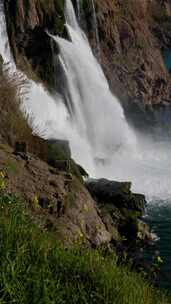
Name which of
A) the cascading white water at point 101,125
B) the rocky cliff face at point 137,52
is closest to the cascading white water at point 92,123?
the cascading white water at point 101,125

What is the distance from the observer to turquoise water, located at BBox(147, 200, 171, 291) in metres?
10.3

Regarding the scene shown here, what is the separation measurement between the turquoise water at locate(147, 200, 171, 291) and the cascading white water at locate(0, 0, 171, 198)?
6.86 ft

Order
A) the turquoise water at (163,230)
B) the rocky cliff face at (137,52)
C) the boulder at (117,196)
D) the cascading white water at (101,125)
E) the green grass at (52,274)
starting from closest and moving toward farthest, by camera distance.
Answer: the green grass at (52,274) → the turquoise water at (163,230) → the boulder at (117,196) → the cascading white water at (101,125) → the rocky cliff face at (137,52)

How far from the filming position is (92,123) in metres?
29.7

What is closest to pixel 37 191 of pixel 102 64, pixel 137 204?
pixel 137 204

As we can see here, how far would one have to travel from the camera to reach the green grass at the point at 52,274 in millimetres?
4426

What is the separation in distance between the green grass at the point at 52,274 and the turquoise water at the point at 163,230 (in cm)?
458

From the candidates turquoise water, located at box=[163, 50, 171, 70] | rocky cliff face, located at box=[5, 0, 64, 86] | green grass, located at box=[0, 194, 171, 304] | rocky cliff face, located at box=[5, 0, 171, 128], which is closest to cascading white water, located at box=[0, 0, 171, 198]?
rocky cliff face, located at box=[5, 0, 64, 86]

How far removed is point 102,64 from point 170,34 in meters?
14.0

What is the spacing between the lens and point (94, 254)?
569 cm

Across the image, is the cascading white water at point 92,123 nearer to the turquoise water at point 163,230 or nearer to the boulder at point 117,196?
the turquoise water at point 163,230

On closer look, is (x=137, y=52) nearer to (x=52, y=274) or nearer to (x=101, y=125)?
(x=101, y=125)

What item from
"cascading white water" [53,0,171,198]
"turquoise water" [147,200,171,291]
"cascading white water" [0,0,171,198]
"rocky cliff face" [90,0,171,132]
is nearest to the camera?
"turquoise water" [147,200,171,291]

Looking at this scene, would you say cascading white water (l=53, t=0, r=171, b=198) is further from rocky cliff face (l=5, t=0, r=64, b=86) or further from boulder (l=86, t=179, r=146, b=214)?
boulder (l=86, t=179, r=146, b=214)
